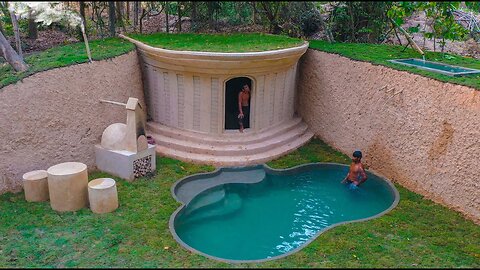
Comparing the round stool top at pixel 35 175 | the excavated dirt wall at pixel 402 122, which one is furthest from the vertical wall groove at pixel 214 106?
the round stool top at pixel 35 175

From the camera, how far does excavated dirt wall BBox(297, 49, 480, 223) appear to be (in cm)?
844

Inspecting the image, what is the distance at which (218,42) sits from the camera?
12352 mm

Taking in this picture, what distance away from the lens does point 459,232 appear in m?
7.96

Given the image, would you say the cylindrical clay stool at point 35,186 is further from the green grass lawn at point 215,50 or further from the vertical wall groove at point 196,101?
the vertical wall groove at point 196,101

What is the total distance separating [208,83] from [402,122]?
478 cm

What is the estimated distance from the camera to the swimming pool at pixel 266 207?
7.74 m

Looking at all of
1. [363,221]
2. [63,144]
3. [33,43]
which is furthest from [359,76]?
[33,43]

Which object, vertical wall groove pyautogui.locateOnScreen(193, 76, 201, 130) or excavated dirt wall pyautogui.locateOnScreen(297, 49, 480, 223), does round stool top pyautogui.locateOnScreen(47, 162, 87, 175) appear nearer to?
vertical wall groove pyautogui.locateOnScreen(193, 76, 201, 130)

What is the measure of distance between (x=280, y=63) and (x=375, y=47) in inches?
128

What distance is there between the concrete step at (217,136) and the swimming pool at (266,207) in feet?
2.92

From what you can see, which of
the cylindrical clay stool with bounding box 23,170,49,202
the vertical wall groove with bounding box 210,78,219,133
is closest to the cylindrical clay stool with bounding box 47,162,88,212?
the cylindrical clay stool with bounding box 23,170,49,202

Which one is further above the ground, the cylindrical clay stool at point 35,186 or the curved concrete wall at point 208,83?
the curved concrete wall at point 208,83

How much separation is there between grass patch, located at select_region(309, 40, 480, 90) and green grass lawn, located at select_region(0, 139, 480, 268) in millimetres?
2734

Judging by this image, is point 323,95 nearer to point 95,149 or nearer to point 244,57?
point 244,57
